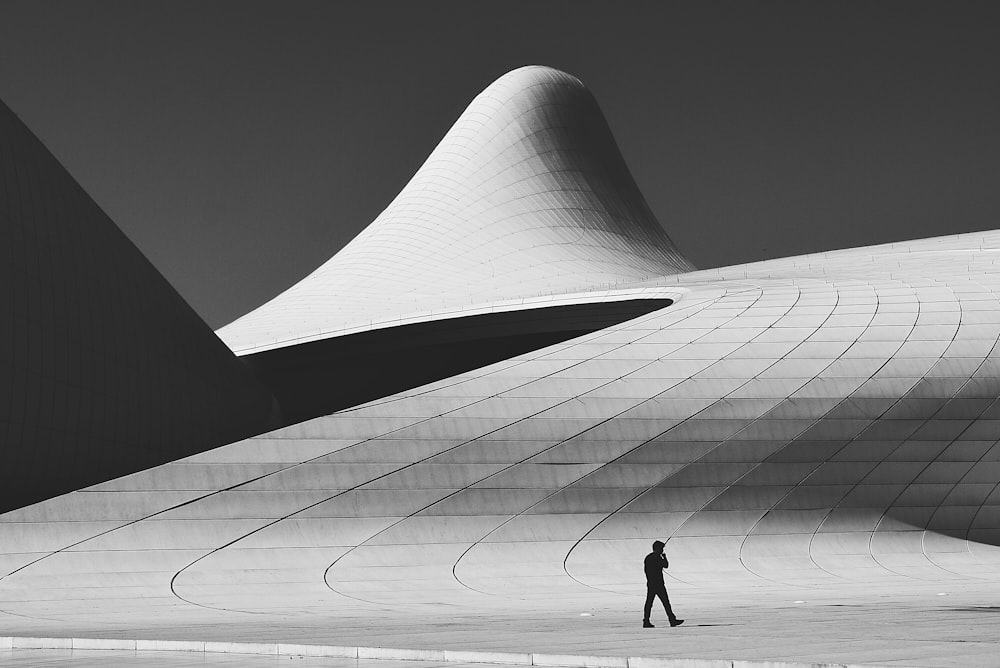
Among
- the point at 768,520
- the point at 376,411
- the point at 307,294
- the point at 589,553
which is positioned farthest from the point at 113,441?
the point at 307,294

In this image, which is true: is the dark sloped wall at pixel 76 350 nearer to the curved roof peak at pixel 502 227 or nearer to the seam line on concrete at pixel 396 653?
the seam line on concrete at pixel 396 653

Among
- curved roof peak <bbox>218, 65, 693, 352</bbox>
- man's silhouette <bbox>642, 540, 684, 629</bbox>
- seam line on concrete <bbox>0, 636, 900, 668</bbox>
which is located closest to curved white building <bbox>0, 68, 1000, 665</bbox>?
man's silhouette <bbox>642, 540, 684, 629</bbox>

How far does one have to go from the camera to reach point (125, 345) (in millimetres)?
19047

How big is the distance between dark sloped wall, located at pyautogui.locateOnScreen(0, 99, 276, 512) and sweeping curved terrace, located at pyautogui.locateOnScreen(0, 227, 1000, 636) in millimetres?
980

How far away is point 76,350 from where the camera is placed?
1745 cm

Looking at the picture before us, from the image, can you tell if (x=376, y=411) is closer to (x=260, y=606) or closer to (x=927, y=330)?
(x=260, y=606)

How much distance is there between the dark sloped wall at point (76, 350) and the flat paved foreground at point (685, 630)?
4425 millimetres

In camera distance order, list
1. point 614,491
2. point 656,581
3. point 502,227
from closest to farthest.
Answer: point 656,581, point 614,491, point 502,227

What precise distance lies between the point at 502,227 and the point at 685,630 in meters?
31.4

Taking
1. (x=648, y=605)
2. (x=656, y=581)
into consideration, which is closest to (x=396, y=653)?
(x=648, y=605)

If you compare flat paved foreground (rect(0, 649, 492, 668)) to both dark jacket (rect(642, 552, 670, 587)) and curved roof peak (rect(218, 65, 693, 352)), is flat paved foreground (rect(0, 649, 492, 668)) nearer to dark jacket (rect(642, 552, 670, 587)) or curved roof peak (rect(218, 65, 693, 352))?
dark jacket (rect(642, 552, 670, 587))

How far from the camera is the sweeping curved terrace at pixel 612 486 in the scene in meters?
16.8

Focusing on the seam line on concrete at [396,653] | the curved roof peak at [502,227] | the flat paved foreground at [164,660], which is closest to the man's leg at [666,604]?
the seam line on concrete at [396,653]

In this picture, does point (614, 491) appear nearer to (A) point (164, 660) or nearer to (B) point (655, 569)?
(B) point (655, 569)
